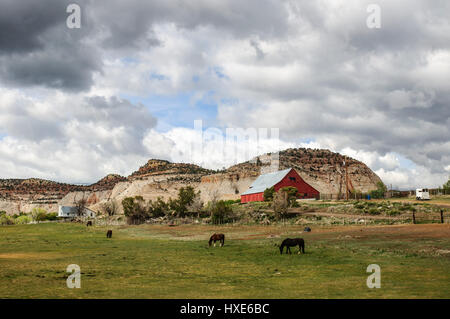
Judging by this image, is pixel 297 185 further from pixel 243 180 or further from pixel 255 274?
pixel 255 274

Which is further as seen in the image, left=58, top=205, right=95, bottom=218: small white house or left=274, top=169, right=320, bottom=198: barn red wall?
left=58, top=205, right=95, bottom=218: small white house

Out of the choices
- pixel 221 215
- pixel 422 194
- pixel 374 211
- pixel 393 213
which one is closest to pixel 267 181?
pixel 221 215

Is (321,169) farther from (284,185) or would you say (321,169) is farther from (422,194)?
(422,194)

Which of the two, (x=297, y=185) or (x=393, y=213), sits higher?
(x=297, y=185)

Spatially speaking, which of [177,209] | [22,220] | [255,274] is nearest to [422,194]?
[177,209]

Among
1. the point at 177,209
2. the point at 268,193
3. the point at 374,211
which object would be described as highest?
the point at 268,193

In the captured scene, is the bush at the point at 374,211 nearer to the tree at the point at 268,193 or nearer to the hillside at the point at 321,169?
the tree at the point at 268,193

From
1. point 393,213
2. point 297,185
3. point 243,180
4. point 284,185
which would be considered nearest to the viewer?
point 393,213

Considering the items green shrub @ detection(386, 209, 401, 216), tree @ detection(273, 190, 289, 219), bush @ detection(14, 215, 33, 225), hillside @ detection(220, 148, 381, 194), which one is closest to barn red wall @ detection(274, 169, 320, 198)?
tree @ detection(273, 190, 289, 219)

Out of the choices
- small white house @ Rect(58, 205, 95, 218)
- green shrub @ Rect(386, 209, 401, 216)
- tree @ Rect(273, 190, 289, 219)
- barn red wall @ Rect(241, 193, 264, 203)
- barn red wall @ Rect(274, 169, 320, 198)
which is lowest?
small white house @ Rect(58, 205, 95, 218)

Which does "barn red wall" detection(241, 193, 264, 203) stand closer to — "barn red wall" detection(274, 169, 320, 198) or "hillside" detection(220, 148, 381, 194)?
"barn red wall" detection(274, 169, 320, 198)

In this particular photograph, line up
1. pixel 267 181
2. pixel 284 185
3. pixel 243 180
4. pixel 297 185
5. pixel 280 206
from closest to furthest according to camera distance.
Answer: pixel 280 206 → pixel 284 185 → pixel 297 185 → pixel 267 181 → pixel 243 180

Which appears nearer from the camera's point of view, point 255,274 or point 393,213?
point 255,274

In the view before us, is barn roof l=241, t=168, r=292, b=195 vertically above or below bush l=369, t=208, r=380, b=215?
above
